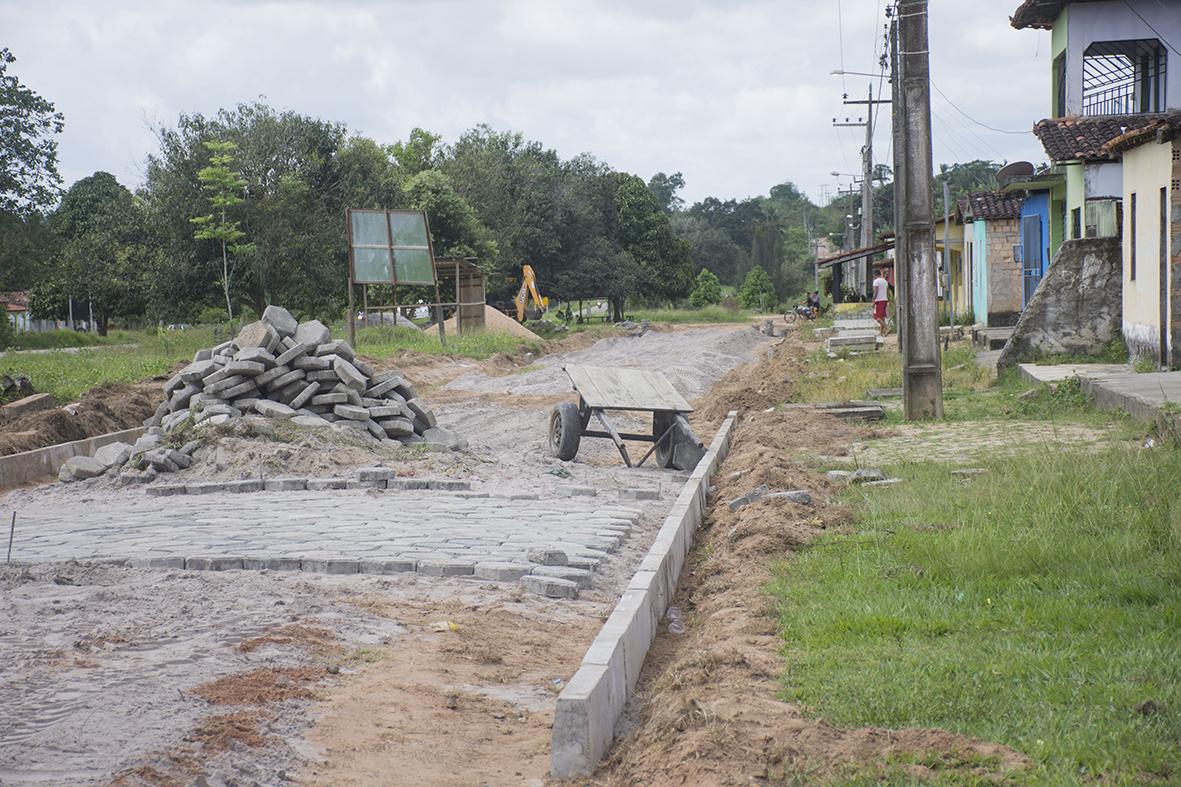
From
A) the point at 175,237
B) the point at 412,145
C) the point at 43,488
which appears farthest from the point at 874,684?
the point at 412,145

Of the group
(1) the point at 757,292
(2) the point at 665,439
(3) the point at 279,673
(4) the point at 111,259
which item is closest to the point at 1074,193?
(2) the point at 665,439

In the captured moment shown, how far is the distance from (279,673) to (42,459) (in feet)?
36.0

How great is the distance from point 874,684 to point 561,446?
9928 millimetres

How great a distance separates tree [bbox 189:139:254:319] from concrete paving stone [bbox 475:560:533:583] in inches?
1144

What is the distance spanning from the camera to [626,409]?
1422 centimetres

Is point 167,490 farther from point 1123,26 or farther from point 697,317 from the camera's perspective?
point 697,317

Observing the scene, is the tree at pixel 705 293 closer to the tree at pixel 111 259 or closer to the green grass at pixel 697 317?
the green grass at pixel 697 317

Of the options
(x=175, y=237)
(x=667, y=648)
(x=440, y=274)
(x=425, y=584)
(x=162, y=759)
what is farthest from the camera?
(x=440, y=274)

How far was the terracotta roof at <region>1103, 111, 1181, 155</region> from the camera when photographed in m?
15.6

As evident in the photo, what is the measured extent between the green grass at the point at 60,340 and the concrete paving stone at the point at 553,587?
4161cm

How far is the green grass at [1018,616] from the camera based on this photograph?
166 inches

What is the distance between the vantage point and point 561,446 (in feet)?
47.9

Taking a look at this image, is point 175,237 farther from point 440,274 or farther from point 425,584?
point 425,584

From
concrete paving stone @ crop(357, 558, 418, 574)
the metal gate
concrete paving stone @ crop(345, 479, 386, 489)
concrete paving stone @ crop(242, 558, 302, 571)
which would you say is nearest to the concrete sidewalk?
concrete paving stone @ crop(357, 558, 418, 574)
